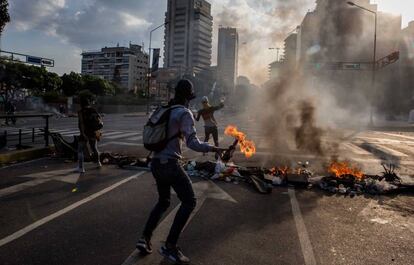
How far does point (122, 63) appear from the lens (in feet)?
549

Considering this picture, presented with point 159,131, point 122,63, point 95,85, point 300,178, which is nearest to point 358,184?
point 300,178

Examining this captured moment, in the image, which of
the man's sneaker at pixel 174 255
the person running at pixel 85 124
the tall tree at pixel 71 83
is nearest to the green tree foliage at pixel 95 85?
the tall tree at pixel 71 83

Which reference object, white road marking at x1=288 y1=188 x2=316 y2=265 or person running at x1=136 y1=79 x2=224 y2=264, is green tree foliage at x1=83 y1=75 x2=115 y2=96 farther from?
person running at x1=136 y1=79 x2=224 y2=264

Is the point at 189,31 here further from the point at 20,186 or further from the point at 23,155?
the point at 20,186

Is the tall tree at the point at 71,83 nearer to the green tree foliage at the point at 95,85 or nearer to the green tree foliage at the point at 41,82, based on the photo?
the green tree foliage at the point at 41,82

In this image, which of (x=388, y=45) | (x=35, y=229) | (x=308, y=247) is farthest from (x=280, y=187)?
(x=388, y=45)

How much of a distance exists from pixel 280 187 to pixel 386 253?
3.28 metres

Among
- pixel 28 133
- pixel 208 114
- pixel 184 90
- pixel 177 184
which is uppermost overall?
pixel 184 90

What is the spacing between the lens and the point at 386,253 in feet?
13.4

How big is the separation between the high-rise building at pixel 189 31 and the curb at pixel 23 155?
34952 mm

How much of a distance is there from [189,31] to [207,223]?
154ft

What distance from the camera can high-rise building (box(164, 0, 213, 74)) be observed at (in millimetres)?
44125

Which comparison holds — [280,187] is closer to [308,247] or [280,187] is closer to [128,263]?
[308,247]

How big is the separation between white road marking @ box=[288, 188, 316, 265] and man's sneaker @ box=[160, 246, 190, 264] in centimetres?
131
